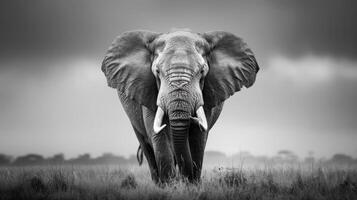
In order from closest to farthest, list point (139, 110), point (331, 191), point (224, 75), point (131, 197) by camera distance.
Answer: point (131, 197) → point (331, 191) → point (224, 75) → point (139, 110)

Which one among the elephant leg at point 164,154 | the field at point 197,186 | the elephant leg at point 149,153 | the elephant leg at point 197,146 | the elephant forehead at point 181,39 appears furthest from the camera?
the elephant leg at point 149,153

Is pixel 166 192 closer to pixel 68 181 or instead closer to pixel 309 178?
pixel 68 181

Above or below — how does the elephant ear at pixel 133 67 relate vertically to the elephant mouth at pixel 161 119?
above

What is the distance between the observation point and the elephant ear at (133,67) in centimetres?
1363

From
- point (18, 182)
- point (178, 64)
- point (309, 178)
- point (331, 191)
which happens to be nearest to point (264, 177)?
point (309, 178)

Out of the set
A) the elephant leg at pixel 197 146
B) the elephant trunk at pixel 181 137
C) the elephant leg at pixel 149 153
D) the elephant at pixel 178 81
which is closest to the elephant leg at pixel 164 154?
the elephant at pixel 178 81

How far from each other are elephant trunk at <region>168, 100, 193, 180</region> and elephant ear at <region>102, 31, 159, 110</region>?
1299 mm

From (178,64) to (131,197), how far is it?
3.04m

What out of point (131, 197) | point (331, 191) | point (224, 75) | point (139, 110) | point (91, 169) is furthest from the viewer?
point (91, 169)

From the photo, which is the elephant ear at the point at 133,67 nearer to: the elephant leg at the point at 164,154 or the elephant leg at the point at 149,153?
the elephant leg at the point at 164,154

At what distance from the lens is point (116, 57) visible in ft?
48.1

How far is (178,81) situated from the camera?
1217cm

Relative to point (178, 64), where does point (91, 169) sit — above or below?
below

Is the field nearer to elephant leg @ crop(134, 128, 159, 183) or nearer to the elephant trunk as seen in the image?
the elephant trunk
